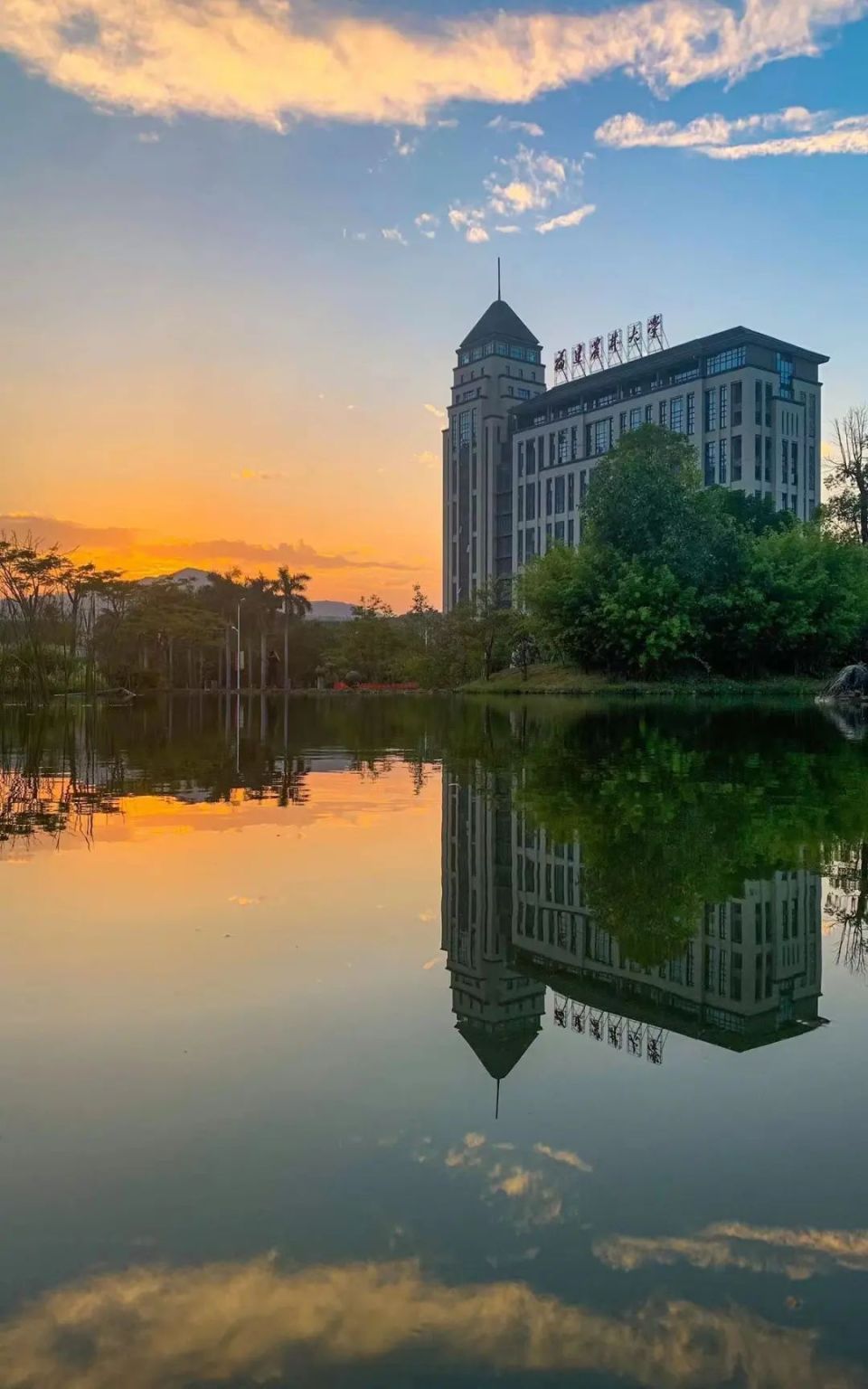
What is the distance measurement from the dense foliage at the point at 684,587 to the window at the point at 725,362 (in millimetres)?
29483

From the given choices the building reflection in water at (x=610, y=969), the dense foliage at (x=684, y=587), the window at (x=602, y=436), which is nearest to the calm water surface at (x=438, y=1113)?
the building reflection in water at (x=610, y=969)

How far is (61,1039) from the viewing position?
3.22 m

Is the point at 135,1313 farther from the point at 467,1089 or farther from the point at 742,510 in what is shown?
the point at 742,510

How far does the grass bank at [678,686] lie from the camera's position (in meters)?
32.7

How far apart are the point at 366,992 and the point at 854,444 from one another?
45059 millimetres

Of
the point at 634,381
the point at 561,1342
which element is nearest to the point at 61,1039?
the point at 561,1342

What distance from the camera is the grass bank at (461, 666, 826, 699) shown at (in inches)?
1286

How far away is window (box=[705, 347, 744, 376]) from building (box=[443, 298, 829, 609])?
8 centimetres

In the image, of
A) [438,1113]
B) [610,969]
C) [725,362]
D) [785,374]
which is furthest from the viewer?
[785,374]

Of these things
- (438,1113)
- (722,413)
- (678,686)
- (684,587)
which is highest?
(722,413)

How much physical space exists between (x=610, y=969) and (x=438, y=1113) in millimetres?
1419

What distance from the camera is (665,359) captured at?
67.0 m

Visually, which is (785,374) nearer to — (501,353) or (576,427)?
(576,427)

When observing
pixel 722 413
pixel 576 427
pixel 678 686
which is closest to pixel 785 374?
pixel 722 413
